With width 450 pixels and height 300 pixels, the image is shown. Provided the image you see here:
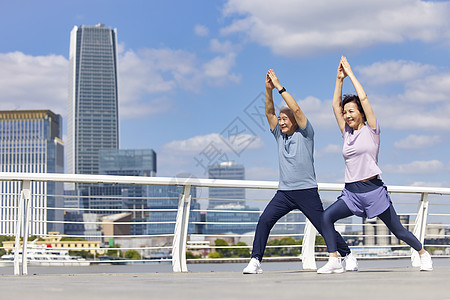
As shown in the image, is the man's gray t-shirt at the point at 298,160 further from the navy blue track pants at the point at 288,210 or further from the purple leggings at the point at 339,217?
the purple leggings at the point at 339,217

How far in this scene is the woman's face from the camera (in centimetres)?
507

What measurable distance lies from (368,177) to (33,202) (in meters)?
3.06

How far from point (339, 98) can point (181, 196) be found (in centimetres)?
190

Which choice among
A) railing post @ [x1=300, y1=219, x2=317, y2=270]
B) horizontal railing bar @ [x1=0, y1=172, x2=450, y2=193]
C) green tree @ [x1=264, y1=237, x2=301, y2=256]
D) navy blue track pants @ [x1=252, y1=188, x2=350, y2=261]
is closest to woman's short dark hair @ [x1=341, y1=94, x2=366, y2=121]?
navy blue track pants @ [x1=252, y1=188, x2=350, y2=261]

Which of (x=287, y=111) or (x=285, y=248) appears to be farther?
(x=285, y=248)

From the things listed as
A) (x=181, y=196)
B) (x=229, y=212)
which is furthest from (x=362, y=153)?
(x=181, y=196)

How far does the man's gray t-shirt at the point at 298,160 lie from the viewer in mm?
5113

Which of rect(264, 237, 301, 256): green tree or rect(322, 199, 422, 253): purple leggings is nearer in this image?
rect(322, 199, 422, 253): purple leggings

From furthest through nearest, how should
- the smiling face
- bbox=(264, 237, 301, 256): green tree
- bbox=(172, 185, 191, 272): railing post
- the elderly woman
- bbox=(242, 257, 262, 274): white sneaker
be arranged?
1. bbox=(264, 237, 301, 256): green tree
2. bbox=(172, 185, 191, 272): railing post
3. the smiling face
4. bbox=(242, 257, 262, 274): white sneaker
5. the elderly woman

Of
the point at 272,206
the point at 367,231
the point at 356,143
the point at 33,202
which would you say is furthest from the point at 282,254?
the point at 33,202

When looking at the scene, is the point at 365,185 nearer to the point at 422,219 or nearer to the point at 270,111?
the point at 270,111

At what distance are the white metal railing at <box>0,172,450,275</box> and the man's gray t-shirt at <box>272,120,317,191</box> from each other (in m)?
1.00

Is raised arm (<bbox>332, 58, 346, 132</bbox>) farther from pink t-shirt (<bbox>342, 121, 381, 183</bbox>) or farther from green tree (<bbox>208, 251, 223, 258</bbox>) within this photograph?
green tree (<bbox>208, 251, 223, 258</bbox>)

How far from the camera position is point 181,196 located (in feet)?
20.1
